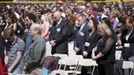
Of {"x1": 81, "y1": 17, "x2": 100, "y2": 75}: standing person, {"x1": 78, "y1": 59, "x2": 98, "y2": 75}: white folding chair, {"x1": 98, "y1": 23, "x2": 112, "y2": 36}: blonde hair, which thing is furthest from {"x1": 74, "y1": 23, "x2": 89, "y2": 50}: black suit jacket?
{"x1": 98, "y1": 23, "x2": 112, "y2": 36}: blonde hair

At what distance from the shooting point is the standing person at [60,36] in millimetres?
13141

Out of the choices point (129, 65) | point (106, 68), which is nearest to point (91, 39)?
point (106, 68)

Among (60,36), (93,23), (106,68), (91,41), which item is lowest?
(106,68)

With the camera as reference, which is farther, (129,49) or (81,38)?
(81,38)

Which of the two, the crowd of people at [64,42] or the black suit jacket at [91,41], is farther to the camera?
the black suit jacket at [91,41]

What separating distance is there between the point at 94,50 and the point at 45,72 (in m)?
2.15

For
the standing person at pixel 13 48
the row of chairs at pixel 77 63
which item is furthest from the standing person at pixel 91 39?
the standing person at pixel 13 48

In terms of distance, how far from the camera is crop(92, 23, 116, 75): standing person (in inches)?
431

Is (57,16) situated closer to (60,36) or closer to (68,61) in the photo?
(60,36)

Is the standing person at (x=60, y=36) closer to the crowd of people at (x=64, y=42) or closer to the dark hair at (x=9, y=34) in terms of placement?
the crowd of people at (x=64, y=42)

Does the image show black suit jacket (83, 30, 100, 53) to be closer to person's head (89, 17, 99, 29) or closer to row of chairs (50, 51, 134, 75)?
person's head (89, 17, 99, 29)

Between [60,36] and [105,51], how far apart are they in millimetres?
2414

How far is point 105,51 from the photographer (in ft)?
35.9

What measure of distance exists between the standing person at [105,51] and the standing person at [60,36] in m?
1.85
